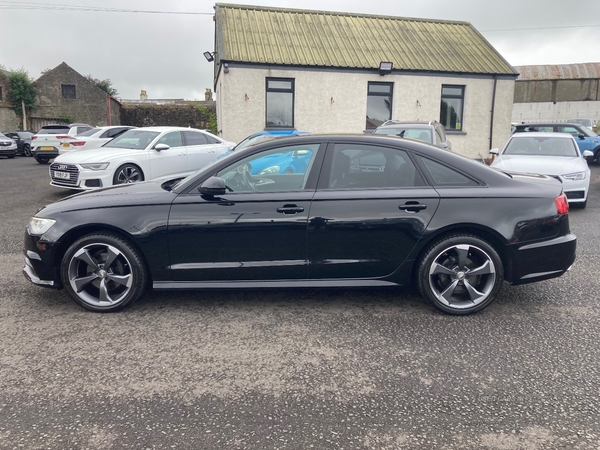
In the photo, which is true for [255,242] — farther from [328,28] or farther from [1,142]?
[1,142]

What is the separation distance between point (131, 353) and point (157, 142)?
819cm

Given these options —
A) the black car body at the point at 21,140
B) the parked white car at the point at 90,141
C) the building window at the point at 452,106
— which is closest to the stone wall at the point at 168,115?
the black car body at the point at 21,140

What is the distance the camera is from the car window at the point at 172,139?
11112 millimetres

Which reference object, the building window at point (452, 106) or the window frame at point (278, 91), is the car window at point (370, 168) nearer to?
the window frame at point (278, 91)

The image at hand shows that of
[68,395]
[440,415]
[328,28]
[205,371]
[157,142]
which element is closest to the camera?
[440,415]

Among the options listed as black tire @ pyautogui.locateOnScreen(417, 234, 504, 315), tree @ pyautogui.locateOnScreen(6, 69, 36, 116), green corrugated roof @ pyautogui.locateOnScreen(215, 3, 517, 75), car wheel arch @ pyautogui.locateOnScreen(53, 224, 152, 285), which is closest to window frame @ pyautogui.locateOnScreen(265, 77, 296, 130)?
green corrugated roof @ pyautogui.locateOnScreen(215, 3, 517, 75)

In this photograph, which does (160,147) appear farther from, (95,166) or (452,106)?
(452,106)

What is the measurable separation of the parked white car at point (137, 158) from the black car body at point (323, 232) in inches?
187

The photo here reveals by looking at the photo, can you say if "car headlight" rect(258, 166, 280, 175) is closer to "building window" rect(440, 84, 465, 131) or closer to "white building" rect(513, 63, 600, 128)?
"building window" rect(440, 84, 465, 131)

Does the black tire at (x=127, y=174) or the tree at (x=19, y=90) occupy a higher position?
the tree at (x=19, y=90)

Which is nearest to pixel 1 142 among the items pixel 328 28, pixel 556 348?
pixel 328 28

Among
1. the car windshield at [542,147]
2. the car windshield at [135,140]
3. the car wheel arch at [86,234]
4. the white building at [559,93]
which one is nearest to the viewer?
the car wheel arch at [86,234]

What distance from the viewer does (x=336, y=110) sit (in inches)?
704

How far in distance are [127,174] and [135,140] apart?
1.40 m
